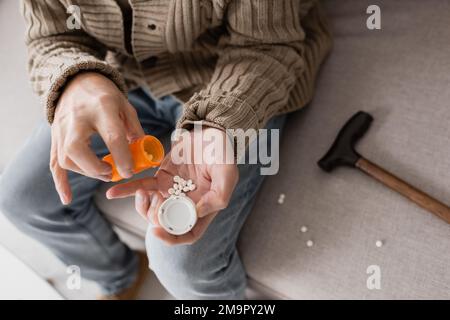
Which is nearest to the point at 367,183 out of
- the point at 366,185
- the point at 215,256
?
the point at 366,185

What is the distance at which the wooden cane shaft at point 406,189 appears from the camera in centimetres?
75

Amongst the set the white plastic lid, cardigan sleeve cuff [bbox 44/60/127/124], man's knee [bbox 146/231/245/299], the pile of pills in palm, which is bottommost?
man's knee [bbox 146/231/245/299]

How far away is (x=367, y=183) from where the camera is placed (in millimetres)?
820

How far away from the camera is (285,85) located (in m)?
0.77

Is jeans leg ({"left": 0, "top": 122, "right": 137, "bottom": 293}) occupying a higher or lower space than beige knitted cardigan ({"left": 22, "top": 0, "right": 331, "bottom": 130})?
lower

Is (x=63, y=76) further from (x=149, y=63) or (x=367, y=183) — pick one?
(x=367, y=183)

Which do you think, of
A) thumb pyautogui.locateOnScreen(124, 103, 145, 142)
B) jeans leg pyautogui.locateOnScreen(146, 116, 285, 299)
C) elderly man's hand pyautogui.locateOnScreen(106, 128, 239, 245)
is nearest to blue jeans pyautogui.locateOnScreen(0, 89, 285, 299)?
jeans leg pyautogui.locateOnScreen(146, 116, 285, 299)

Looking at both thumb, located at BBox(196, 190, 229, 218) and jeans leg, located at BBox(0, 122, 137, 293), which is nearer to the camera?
thumb, located at BBox(196, 190, 229, 218)

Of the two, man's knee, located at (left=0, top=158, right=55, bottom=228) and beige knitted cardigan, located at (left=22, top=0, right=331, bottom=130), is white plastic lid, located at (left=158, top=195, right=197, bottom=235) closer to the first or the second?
beige knitted cardigan, located at (left=22, top=0, right=331, bottom=130)

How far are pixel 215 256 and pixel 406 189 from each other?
37 cm

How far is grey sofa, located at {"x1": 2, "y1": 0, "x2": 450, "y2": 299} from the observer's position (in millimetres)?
763

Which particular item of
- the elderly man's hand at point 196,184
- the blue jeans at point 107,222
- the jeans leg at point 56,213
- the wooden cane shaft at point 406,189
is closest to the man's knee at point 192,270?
the blue jeans at point 107,222

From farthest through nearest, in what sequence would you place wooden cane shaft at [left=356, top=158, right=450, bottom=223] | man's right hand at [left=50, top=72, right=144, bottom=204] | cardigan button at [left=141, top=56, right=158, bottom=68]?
1. cardigan button at [left=141, top=56, right=158, bottom=68]
2. wooden cane shaft at [left=356, top=158, right=450, bottom=223]
3. man's right hand at [left=50, top=72, right=144, bottom=204]

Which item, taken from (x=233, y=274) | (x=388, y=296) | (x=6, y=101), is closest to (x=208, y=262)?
(x=233, y=274)
